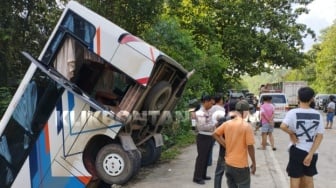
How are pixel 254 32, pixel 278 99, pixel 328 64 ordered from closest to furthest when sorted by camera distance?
pixel 278 99
pixel 254 32
pixel 328 64

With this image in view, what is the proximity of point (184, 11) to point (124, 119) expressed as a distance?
19501mm

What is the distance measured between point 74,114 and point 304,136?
10.1 feet

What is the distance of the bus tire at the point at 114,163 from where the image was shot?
6434mm

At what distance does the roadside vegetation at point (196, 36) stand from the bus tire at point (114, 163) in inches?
200

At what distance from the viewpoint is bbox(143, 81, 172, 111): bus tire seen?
22.9 ft

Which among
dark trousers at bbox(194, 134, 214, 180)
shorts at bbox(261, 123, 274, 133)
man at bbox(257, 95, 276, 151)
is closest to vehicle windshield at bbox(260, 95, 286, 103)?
man at bbox(257, 95, 276, 151)

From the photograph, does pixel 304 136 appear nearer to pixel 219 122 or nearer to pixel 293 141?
pixel 293 141

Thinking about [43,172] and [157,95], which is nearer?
[43,172]

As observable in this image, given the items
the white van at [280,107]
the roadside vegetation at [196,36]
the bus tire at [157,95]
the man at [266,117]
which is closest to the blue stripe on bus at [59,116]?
the bus tire at [157,95]

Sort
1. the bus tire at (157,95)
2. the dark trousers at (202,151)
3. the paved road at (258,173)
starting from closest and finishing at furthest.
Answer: the bus tire at (157,95) < the dark trousers at (202,151) < the paved road at (258,173)

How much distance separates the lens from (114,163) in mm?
6500

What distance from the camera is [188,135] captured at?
54.5 feet

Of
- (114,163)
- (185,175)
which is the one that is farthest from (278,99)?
(114,163)

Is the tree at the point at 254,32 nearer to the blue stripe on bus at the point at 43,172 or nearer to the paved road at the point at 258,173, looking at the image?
the paved road at the point at 258,173
